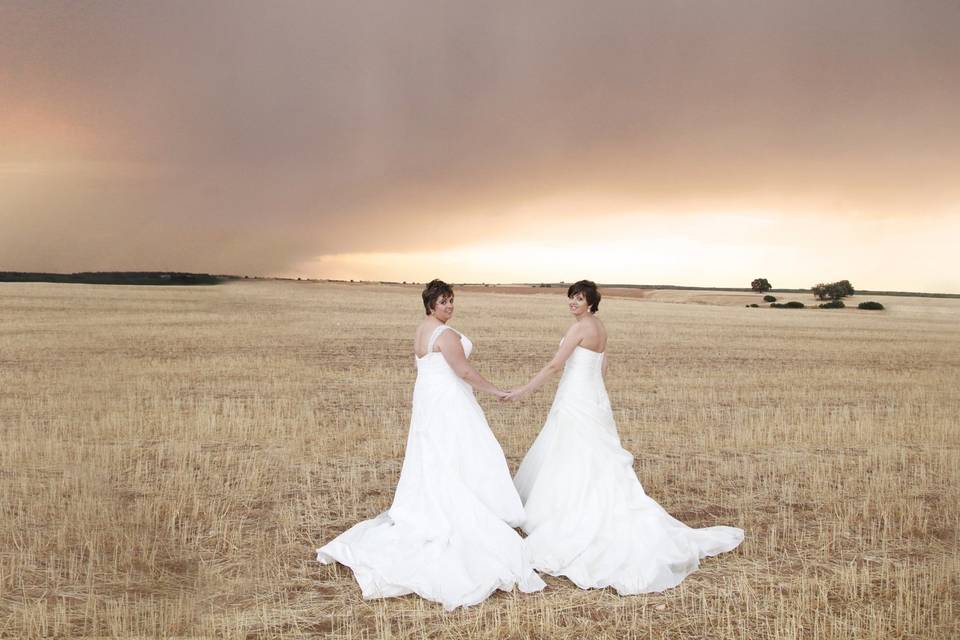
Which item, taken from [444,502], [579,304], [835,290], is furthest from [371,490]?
[835,290]

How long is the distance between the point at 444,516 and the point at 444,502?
0.17 metres

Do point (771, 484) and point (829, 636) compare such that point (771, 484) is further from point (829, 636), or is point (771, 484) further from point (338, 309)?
point (338, 309)

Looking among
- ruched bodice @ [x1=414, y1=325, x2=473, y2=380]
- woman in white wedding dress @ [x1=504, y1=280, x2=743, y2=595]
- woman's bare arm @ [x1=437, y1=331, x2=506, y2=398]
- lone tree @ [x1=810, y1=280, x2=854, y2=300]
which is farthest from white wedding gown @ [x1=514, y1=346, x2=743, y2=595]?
lone tree @ [x1=810, y1=280, x2=854, y2=300]

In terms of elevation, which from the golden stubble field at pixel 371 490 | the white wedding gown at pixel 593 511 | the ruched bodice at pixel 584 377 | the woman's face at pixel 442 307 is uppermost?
the woman's face at pixel 442 307

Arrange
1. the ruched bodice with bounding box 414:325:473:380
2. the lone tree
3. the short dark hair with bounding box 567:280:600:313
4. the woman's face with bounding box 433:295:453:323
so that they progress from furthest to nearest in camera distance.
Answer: the lone tree
the short dark hair with bounding box 567:280:600:313
the ruched bodice with bounding box 414:325:473:380
the woman's face with bounding box 433:295:453:323

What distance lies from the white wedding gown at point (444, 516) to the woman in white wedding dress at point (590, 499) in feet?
1.42

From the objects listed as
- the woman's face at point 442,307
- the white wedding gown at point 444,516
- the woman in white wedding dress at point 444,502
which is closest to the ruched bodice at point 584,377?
the woman in white wedding dress at point 444,502

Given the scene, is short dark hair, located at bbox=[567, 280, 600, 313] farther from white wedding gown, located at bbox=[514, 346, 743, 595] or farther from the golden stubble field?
the golden stubble field

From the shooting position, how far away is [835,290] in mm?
123500

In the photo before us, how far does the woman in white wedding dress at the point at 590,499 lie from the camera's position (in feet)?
28.6

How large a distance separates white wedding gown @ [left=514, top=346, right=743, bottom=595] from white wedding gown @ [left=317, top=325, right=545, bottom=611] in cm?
41

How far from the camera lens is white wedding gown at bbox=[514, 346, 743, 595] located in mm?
8617

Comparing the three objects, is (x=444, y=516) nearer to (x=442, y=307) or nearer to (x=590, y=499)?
(x=590, y=499)

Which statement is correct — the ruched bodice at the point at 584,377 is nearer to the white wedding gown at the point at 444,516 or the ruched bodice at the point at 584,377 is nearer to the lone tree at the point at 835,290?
the white wedding gown at the point at 444,516
